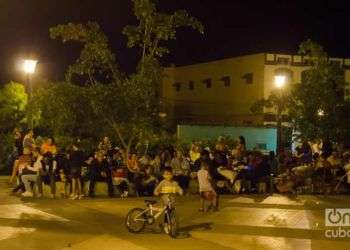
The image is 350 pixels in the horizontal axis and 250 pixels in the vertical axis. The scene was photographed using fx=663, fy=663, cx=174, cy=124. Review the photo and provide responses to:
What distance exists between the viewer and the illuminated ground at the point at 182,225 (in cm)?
1220

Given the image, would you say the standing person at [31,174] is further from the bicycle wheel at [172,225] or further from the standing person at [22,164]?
the bicycle wheel at [172,225]

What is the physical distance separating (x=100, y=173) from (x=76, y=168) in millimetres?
760

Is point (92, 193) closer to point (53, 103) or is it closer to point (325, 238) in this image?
point (53, 103)

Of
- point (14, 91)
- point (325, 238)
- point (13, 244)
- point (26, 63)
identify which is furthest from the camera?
point (14, 91)

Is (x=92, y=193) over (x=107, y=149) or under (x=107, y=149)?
under

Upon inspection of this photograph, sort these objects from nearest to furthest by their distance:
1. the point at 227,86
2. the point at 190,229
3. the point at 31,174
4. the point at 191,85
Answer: the point at 190,229, the point at 31,174, the point at 227,86, the point at 191,85

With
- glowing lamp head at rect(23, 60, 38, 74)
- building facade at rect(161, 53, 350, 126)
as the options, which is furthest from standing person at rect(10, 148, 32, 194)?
building facade at rect(161, 53, 350, 126)

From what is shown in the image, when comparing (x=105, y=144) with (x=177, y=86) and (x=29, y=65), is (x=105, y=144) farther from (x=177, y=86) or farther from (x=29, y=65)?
(x=177, y=86)

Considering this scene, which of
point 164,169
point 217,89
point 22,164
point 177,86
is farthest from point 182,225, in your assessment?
point 177,86

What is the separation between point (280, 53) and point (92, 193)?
2811 centimetres

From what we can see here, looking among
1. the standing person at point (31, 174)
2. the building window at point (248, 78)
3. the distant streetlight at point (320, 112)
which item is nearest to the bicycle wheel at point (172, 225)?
the standing person at point (31, 174)

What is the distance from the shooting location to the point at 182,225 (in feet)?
46.3

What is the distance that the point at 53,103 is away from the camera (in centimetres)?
1811

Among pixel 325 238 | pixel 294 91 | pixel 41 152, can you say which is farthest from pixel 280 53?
pixel 325 238
